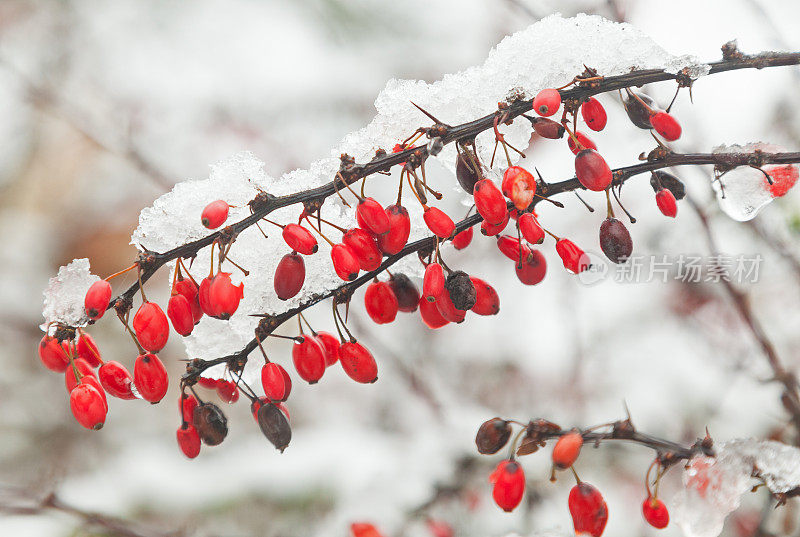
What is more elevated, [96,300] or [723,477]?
[96,300]

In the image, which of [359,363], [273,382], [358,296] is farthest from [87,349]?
[358,296]

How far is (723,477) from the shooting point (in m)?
1.10

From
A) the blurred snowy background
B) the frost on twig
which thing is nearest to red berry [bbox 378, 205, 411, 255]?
the frost on twig

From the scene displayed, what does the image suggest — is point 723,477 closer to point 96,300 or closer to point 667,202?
point 667,202

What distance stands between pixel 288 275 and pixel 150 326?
0.24 meters

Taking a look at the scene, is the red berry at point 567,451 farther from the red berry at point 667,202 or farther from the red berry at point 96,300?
the red berry at point 96,300

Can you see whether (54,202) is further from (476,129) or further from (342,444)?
(476,129)

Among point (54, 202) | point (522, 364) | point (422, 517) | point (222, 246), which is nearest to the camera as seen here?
point (222, 246)

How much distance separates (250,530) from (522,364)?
1.85m

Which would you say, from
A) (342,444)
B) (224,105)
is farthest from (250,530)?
(224,105)

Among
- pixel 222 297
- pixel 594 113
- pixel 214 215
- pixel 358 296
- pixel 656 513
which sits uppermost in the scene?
pixel 358 296

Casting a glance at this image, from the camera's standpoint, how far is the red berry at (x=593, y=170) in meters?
0.95

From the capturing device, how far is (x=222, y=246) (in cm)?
95

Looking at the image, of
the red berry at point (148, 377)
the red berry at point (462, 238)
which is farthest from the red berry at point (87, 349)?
the red berry at point (462, 238)
